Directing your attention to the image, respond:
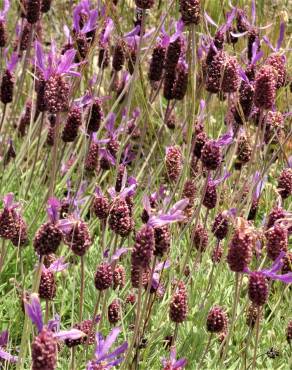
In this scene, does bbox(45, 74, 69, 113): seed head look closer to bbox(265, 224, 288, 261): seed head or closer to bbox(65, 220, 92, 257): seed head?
bbox(65, 220, 92, 257): seed head

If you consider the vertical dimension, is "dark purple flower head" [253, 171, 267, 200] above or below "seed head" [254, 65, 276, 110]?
below

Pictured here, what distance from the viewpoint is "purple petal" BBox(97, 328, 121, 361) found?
135cm

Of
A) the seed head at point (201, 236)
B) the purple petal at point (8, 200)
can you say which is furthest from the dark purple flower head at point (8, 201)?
the seed head at point (201, 236)

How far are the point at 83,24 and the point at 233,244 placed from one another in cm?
132

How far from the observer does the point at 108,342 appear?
137 centimetres

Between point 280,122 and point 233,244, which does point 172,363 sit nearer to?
point 233,244

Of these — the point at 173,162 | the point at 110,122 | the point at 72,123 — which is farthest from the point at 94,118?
the point at 110,122

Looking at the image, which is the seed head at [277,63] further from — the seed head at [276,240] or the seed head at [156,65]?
the seed head at [276,240]

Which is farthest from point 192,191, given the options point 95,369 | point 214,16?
point 214,16

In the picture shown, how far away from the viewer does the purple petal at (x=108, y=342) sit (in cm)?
135

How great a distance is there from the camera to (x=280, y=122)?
7.31ft

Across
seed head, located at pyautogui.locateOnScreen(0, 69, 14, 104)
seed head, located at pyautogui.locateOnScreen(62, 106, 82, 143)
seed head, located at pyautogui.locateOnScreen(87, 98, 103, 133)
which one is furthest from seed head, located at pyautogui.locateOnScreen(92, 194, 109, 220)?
seed head, located at pyautogui.locateOnScreen(0, 69, 14, 104)

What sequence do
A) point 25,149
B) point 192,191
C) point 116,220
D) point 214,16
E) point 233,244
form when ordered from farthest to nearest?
1. point 214,16
2. point 25,149
3. point 192,191
4. point 116,220
5. point 233,244

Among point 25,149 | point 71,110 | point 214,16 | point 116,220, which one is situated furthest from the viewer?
point 214,16
